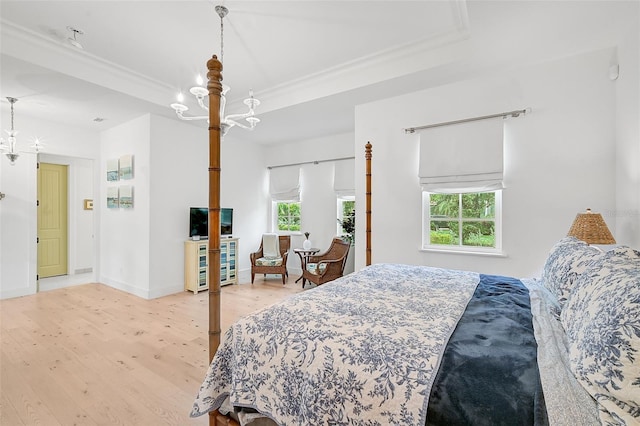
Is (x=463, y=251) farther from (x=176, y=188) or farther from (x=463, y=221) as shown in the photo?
(x=176, y=188)

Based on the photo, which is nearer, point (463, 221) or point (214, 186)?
point (214, 186)

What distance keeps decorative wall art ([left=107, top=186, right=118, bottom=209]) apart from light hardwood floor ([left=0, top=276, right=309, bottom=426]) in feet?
4.80

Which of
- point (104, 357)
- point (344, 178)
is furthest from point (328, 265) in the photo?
point (104, 357)

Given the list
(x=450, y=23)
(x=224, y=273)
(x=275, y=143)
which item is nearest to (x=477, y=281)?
(x=450, y=23)

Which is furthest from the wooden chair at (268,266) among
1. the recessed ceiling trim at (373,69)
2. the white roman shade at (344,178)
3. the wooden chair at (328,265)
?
the recessed ceiling trim at (373,69)

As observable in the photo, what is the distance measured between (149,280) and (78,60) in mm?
2842

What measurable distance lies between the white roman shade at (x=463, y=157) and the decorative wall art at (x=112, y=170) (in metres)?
4.76

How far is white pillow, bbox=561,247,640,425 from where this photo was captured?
754 mm

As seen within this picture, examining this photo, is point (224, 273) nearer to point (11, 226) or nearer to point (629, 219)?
point (11, 226)

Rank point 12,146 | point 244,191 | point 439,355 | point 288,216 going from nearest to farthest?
point 439,355 < point 12,146 < point 244,191 < point 288,216

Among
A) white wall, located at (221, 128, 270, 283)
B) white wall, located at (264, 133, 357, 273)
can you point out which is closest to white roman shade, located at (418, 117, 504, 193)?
white wall, located at (264, 133, 357, 273)

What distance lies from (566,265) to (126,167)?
5432 millimetres

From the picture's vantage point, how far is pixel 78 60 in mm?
3137

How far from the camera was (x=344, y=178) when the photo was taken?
5.31 meters
